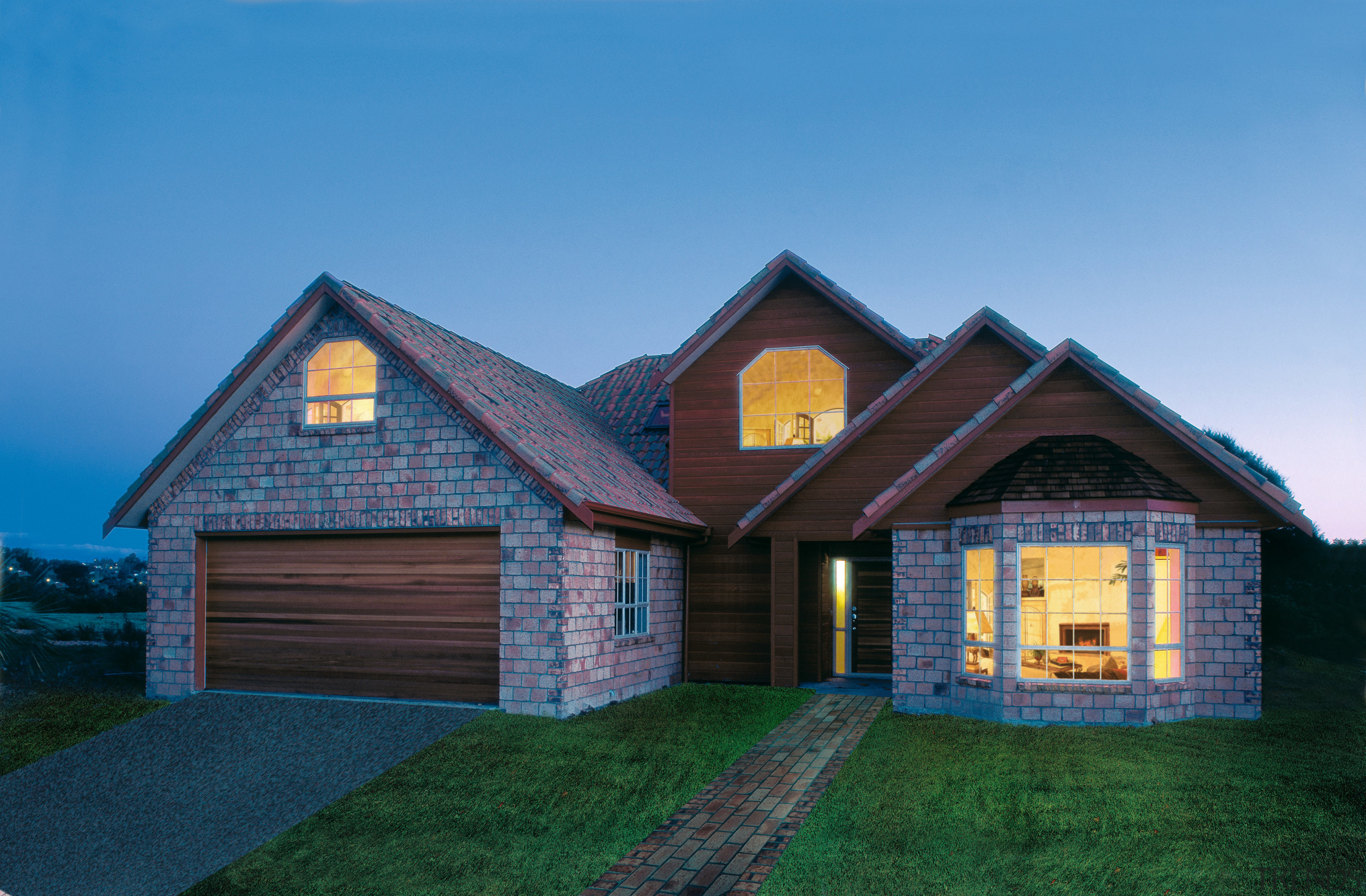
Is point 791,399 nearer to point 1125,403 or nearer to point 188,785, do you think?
point 1125,403

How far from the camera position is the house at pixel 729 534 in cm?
1126

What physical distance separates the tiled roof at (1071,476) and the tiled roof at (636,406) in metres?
6.62

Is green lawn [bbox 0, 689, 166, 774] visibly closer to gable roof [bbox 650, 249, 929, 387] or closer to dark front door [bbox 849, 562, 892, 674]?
gable roof [bbox 650, 249, 929, 387]

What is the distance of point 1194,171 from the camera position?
44.6ft

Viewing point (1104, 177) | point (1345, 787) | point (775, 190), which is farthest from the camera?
point (775, 190)

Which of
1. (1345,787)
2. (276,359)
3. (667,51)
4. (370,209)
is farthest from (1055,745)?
(370,209)

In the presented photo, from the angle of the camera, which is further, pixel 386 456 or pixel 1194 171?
pixel 1194 171

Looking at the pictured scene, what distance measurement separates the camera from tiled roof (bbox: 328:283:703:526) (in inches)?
464

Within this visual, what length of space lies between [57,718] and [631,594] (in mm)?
8093

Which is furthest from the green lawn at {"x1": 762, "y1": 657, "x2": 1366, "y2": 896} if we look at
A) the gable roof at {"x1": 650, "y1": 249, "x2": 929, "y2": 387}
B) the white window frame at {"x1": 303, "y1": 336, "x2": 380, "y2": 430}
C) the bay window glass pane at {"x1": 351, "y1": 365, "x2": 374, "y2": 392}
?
the bay window glass pane at {"x1": 351, "y1": 365, "x2": 374, "y2": 392}

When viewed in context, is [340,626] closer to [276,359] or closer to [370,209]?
[276,359]

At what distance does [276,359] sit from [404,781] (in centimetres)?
708

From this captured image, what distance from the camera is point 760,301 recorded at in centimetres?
1645

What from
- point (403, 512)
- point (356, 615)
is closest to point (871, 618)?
point (403, 512)
